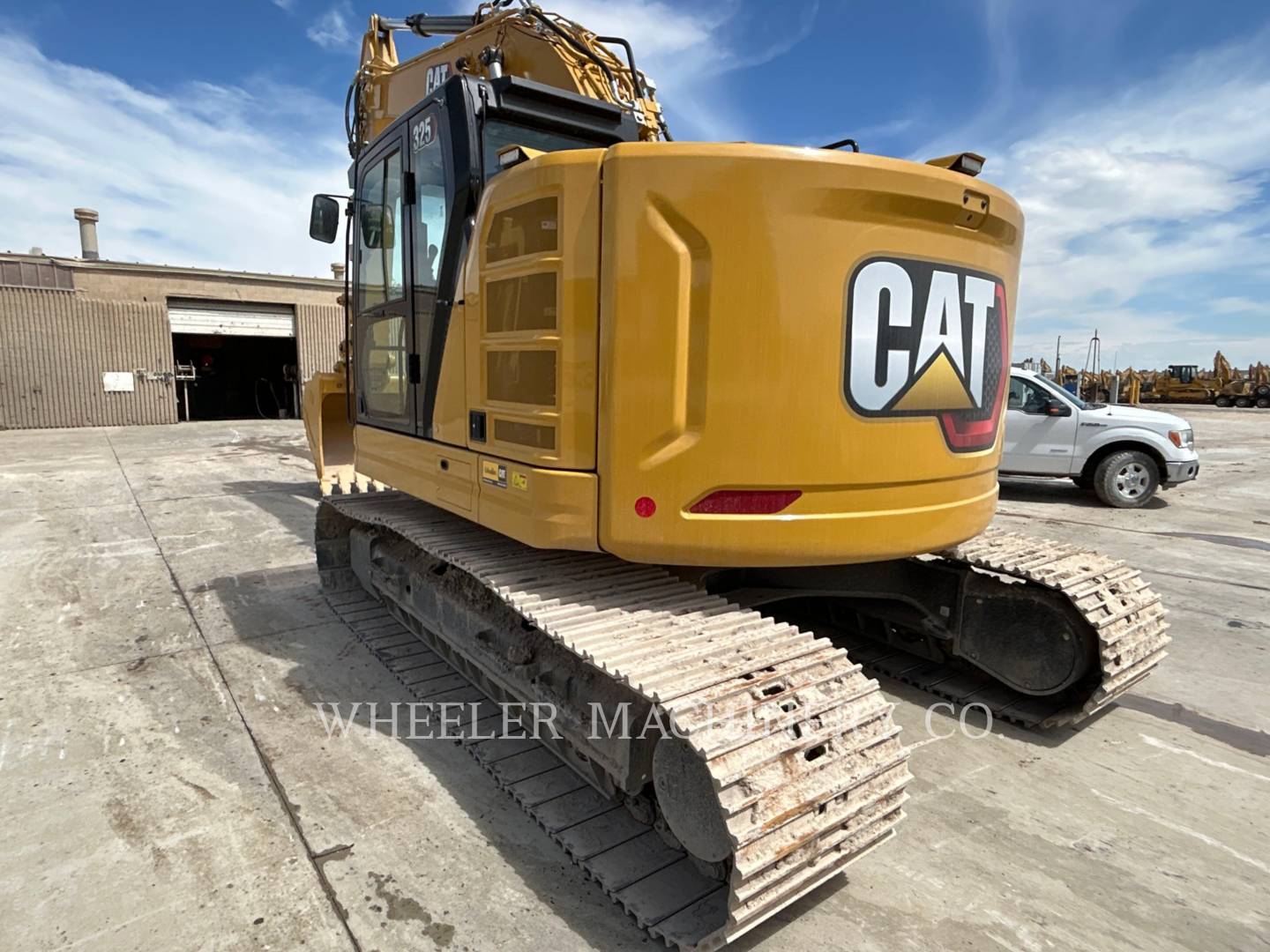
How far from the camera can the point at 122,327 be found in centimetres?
1942

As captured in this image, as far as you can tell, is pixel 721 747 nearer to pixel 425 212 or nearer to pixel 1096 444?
pixel 425 212

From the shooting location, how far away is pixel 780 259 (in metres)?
2.53

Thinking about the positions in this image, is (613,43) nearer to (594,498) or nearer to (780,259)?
(780,259)

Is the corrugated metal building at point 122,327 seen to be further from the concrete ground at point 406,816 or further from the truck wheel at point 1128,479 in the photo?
the truck wheel at point 1128,479

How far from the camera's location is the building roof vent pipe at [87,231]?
70.4 feet

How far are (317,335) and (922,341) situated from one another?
22.8 m

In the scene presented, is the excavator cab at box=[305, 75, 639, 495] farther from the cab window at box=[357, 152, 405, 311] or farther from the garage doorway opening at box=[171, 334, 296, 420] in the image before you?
the garage doorway opening at box=[171, 334, 296, 420]

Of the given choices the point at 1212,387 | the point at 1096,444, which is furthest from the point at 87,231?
the point at 1212,387

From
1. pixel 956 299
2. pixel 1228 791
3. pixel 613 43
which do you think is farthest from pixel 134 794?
pixel 613 43

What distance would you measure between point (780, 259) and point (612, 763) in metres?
1.90

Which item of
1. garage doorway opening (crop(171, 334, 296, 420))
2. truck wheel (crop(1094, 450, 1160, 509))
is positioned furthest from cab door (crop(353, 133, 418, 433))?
garage doorway opening (crop(171, 334, 296, 420))

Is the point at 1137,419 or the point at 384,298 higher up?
the point at 384,298

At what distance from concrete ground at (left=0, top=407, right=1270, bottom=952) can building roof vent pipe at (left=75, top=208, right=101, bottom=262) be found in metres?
20.9

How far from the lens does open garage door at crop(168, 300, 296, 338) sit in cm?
2036
